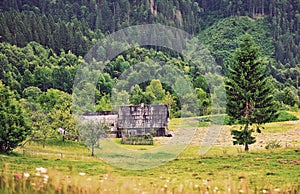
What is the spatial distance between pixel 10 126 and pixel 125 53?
83868 millimetres

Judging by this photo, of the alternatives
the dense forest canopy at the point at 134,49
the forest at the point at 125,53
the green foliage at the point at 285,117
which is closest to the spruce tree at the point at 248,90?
the forest at the point at 125,53

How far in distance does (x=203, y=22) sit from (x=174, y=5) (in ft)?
40.6

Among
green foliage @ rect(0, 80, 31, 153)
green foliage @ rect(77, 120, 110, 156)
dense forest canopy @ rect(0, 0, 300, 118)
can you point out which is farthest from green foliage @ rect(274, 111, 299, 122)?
green foliage @ rect(0, 80, 31, 153)

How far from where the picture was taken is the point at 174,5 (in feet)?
603

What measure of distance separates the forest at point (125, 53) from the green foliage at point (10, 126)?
977 centimetres

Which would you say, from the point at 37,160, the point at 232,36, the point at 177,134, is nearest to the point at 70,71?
the point at 177,134

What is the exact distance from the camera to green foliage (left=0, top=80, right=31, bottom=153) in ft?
80.1

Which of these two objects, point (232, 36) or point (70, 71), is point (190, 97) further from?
point (232, 36)

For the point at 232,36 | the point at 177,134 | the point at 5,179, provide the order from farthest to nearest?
1. the point at 232,36
2. the point at 177,134
3. the point at 5,179

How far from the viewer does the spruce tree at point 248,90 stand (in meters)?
31.0

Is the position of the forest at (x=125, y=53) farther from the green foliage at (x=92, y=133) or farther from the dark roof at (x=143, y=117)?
the green foliage at (x=92, y=133)

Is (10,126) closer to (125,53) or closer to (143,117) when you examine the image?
(143,117)

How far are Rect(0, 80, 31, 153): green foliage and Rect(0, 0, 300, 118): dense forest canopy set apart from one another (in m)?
33.7

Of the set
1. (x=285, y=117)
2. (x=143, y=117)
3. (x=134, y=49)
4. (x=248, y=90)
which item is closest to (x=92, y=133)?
(x=248, y=90)
